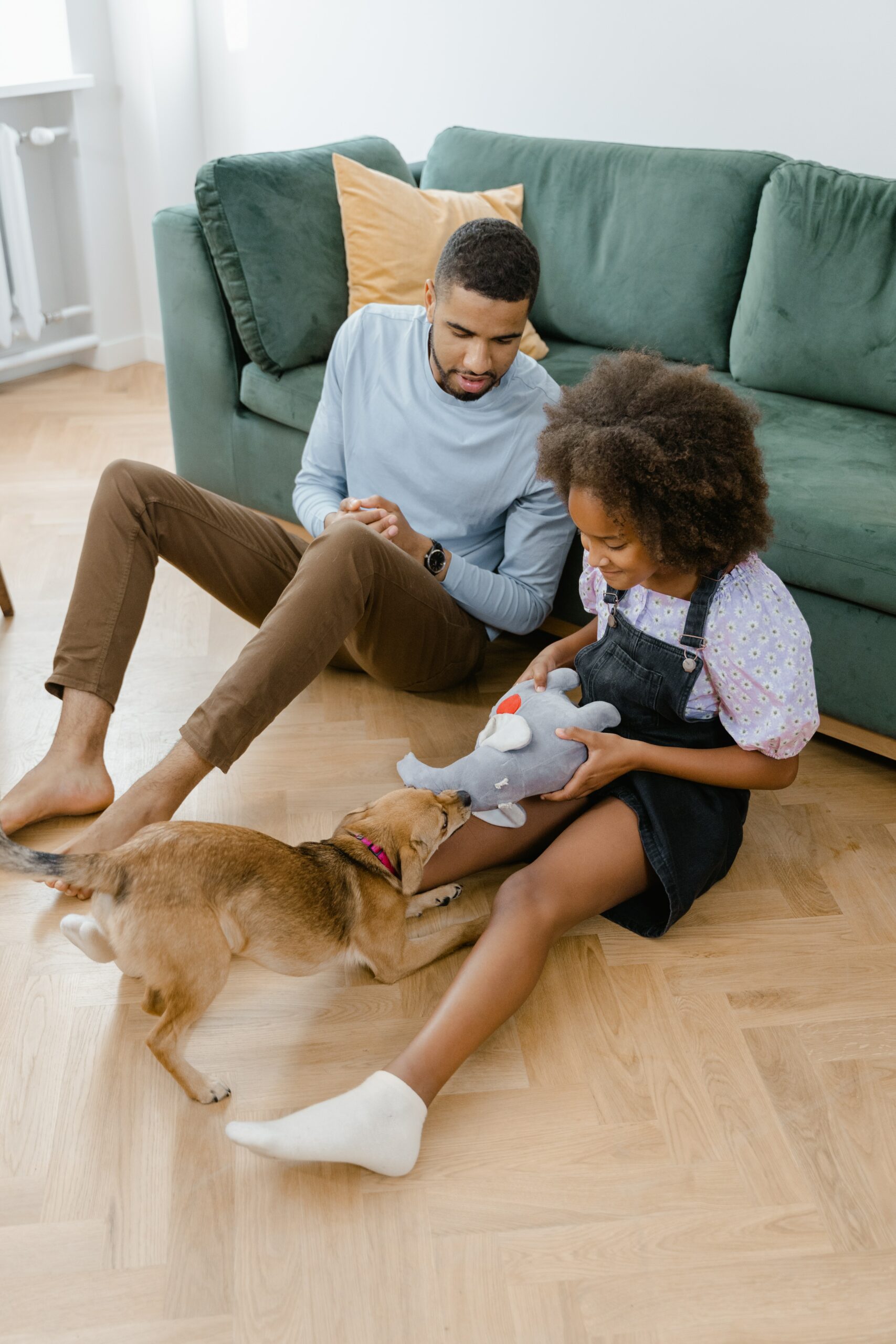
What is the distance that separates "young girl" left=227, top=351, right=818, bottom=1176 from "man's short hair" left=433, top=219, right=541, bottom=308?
29 cm

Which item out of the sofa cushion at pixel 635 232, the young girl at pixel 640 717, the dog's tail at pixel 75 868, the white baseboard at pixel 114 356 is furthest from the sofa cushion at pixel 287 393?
the white baseboard at pixel 114 356

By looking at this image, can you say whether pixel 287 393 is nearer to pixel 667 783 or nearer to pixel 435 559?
pixel 435 559

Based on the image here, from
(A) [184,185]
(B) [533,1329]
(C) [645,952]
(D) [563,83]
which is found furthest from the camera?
(A) [184,185]

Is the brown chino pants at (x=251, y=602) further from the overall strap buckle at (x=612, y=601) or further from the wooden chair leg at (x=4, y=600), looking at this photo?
the wooden chair leg at (x=4, y=600)

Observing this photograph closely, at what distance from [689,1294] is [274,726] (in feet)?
4.25

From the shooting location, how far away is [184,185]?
3844mm

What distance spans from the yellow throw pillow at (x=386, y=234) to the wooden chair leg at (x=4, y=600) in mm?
1045

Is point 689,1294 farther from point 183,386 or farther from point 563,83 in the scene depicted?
point 563,83

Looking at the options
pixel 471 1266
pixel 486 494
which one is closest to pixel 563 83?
pixel 486 494

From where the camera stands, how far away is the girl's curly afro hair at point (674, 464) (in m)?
1.41

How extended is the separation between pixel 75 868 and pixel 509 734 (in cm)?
64

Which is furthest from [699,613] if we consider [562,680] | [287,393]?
[287,393]

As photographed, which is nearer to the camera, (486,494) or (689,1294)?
(689,1294)

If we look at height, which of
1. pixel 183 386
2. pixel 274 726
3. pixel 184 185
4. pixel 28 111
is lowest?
pixel 274 726
